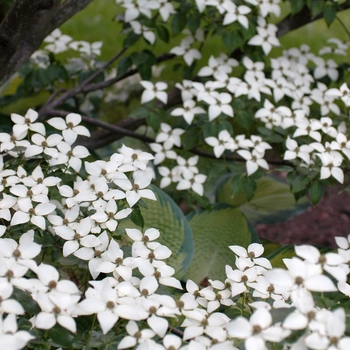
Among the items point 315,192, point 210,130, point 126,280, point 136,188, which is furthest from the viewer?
point 210,130

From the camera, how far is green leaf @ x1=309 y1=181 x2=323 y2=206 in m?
1.45

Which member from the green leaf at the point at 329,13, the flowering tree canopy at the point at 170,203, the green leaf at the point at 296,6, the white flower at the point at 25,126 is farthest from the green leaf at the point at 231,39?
the white flower at the point at 25,126

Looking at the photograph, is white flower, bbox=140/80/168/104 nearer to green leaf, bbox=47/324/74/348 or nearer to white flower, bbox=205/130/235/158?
white flower, bbox=205/130/235/158

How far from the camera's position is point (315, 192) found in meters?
1.46

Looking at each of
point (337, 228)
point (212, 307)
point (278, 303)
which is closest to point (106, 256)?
point (212, 307)

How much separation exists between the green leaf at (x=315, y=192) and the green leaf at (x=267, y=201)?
60 cm

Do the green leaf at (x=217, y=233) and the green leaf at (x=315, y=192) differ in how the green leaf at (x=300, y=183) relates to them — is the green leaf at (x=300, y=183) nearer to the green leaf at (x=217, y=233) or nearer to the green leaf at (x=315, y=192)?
the green leaf at (x=315, y=192)

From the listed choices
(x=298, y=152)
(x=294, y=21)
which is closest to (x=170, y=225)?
A: (x=298, y=152)

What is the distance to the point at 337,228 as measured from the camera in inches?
101

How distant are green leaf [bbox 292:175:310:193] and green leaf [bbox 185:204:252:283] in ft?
1.13

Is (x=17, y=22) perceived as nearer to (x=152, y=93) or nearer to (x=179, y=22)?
(x=152, y=93)

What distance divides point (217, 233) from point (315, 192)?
42cm

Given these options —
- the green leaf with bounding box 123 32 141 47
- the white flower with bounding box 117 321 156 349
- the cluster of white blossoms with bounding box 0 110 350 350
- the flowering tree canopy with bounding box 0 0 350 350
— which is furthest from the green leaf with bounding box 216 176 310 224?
the white flower with bounding box 117 321 156 349

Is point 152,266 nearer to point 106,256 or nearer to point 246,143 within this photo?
point 106,256
